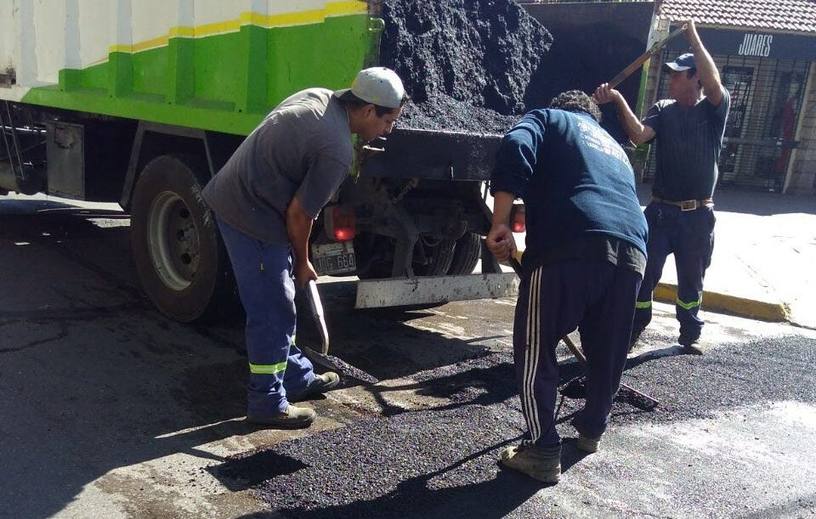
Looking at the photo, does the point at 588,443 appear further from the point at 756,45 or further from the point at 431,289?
the point at 756,45

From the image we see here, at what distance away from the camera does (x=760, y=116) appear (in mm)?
15727

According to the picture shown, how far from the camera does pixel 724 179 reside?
15.7 m

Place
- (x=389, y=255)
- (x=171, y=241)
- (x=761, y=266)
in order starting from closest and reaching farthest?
(x=171, y=241) → (x=389, y=255) → (x=761, y=266)

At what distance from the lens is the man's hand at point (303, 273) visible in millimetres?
3602

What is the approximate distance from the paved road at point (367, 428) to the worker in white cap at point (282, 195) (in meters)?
0.37

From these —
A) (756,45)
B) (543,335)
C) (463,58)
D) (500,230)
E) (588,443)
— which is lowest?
(588,443)

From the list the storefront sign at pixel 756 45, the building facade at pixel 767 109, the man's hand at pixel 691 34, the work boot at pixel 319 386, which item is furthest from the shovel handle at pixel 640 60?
the storefront sign at pixel 756 45

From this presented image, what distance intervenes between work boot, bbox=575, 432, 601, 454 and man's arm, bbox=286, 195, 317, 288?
1.51 m

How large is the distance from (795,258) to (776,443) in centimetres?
577

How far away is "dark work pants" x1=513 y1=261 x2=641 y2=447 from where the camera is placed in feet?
10.5

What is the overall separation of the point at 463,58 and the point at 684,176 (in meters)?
1.69

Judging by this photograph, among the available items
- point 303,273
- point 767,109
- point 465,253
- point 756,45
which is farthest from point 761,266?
→ point 767,109

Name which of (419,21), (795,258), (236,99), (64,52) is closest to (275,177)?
(236,99)

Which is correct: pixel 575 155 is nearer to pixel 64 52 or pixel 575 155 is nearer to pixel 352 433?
pixel 352 433
